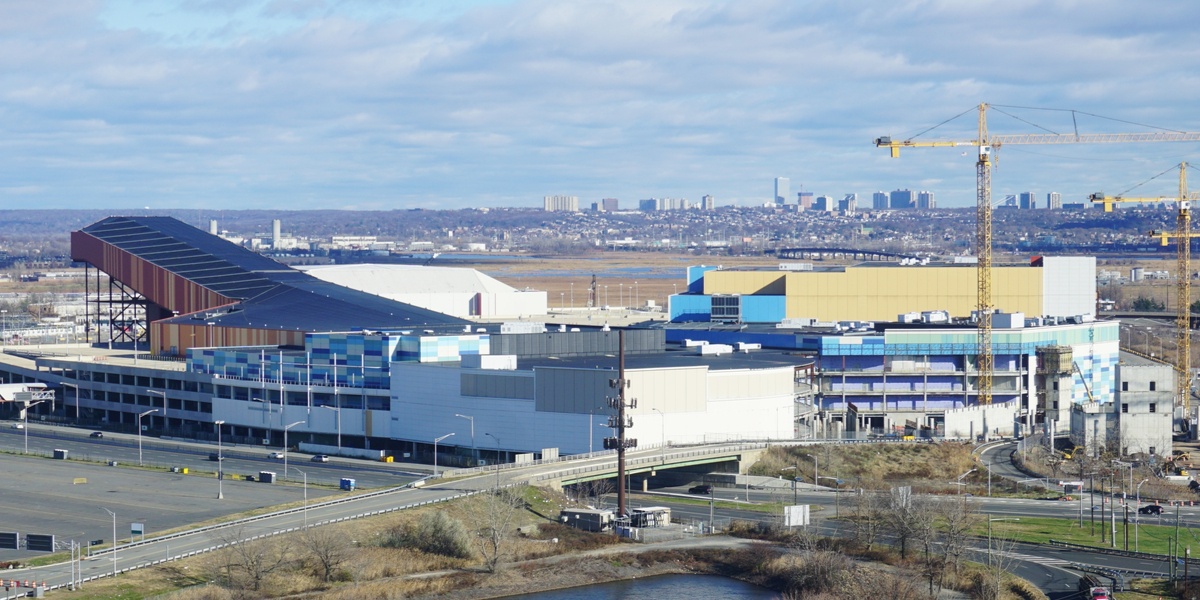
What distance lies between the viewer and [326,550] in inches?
3120

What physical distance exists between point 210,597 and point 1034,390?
8959cm

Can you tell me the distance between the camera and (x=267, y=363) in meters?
130

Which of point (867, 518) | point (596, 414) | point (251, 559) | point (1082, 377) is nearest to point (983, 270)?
point (1082, 377)

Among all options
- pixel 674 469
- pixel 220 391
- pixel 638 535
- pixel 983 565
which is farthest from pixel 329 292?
pixel 983 565

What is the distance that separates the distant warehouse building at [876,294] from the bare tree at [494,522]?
83.6m

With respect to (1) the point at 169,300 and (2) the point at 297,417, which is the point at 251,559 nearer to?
(2) the point at 297,417

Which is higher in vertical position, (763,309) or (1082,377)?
(763,309)

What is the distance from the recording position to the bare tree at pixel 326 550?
79.1m

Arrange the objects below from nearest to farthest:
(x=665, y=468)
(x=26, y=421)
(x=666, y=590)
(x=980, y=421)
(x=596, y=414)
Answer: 1. (x=666, y=590)
2. (x=665, y=468)
3. (x=596, y=414)
4. (x=980, y=421)
5. (x=26, y=421)

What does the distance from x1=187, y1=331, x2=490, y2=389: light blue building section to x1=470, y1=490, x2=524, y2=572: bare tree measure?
1317 inches

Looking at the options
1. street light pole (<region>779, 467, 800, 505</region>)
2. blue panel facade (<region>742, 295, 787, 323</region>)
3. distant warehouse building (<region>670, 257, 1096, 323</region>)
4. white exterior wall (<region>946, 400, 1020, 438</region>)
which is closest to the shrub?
street light pole (<region>779, 467, 800, 505</region>)

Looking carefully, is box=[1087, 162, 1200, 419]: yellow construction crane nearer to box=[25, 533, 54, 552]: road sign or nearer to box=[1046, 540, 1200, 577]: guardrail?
box=[1046, 540, 1200, 577]: guardrail

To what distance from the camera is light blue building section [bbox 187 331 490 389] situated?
124375mm

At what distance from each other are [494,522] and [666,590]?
962 centimetres
